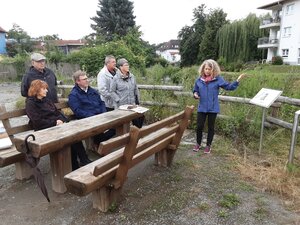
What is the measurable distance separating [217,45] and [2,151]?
Result: 4300 cm

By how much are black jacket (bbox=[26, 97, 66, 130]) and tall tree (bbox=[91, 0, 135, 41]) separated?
30045mm

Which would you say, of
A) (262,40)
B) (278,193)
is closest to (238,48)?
(262,40)

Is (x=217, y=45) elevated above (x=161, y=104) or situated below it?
above

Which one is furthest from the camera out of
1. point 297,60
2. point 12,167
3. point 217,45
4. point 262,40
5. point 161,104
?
point 217,45

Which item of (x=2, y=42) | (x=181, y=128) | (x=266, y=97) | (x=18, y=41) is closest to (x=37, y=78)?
(x=181, y=128)

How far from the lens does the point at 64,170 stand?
3738 millimetres

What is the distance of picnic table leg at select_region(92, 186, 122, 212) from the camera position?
314 cm

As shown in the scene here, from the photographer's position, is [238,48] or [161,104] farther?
[238,48]

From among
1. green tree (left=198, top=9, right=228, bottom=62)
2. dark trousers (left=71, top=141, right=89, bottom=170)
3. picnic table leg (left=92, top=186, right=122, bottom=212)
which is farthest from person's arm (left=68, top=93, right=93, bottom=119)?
green tree (left=198, top=9, right=228, bottom=62)

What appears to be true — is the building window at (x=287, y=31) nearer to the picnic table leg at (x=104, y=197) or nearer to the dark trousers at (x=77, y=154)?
the dark trousers at (x=77, y=154)

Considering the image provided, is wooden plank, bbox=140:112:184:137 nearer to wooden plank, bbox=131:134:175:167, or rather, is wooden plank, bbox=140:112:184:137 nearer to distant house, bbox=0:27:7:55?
wooden plank, bbox=131:134:175:167

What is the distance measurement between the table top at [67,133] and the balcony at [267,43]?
39.6 metres

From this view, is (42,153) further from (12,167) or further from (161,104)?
(161,104)

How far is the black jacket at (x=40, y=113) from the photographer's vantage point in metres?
3.99
